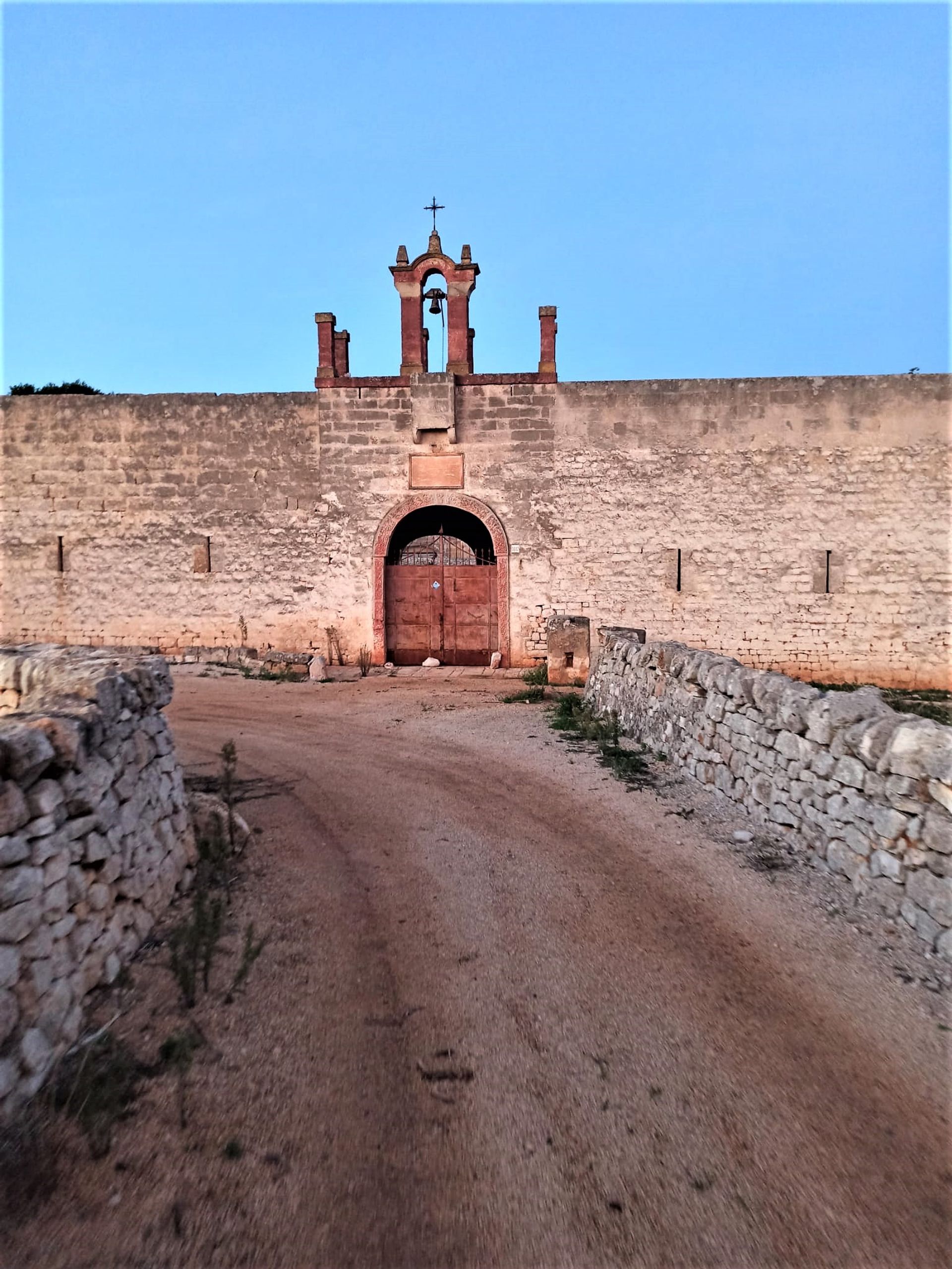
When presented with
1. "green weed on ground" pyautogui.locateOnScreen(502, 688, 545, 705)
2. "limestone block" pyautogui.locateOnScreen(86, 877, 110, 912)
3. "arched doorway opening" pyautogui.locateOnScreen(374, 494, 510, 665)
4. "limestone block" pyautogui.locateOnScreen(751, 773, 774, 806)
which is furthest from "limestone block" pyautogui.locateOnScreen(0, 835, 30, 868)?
"arched doorway opening" pyautogui.locateOnScreen(374, 494, 510, 665)

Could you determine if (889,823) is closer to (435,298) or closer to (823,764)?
(823,764)

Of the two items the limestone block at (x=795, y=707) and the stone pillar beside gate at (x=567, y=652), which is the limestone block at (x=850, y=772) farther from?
the stone pillar beside gate at (x=567, y=652)

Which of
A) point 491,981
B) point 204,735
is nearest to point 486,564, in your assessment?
point 204,735

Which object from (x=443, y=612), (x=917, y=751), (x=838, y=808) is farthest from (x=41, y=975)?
(x=443, y=612)

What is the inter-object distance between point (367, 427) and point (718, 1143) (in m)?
13.6

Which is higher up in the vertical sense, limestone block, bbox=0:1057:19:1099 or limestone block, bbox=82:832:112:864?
limestone block, bbox=82:832:112:864

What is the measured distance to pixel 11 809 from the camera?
2.57 meters

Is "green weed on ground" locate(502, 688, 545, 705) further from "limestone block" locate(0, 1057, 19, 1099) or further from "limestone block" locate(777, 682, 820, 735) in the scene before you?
"limestone block" locate(0, 1057, 19, 1099)

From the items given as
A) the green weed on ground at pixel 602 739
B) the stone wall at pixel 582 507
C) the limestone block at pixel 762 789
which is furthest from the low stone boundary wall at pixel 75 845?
the stone wall at pixel 582 507

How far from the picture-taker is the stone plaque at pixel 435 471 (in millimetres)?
14594

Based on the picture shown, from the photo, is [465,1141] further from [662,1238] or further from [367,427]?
[367,427]

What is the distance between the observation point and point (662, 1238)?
2170mm

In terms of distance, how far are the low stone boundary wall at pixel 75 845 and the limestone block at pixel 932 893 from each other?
343 cm

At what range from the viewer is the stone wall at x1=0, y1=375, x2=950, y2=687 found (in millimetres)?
14406
